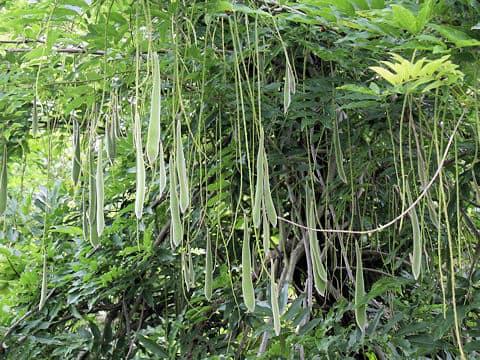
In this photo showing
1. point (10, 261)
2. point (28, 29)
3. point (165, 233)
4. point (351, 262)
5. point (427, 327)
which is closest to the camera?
point (427, 327)

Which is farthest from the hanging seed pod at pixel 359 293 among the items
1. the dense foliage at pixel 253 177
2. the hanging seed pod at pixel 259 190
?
the hanging seed pod at pixel 259 190

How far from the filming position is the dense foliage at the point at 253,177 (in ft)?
2.93

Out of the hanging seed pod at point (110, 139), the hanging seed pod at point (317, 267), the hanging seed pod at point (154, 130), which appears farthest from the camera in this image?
the hanging seed pod at point (110, 139)

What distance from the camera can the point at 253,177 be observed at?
121 centimetres

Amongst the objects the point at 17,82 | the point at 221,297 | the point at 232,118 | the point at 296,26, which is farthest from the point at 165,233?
the point at 296,26

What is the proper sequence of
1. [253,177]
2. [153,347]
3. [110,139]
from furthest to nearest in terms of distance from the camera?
[153,347]
[253,177]
[110,139]

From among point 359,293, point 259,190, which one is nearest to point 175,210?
point 259,190

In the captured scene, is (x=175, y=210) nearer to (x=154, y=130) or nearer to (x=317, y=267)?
(x=154, y=130)

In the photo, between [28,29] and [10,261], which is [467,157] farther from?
[10,261]

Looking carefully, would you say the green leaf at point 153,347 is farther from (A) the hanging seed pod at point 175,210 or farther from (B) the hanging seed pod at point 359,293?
(A) the hanging seed pod at point 175,210

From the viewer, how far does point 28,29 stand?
1.23 meters

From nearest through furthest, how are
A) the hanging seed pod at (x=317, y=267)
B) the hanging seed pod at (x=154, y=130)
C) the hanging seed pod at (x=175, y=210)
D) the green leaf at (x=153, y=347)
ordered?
1. the hanging seed pod at (x=154, y=130)
2. the hanging seed pod at (x=175, y=210)
3. the hanging seed pod at (x=317, y=267)
4. the green leaf at (x=153, y=347)

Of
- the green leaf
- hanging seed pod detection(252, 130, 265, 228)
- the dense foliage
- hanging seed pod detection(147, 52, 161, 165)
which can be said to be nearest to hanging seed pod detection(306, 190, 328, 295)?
the dense foliage

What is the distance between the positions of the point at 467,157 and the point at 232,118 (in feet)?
1.54
